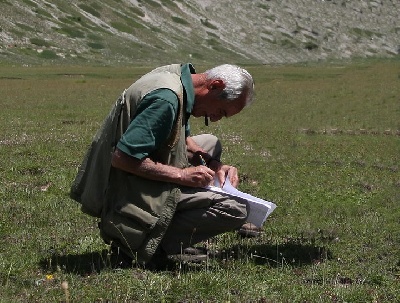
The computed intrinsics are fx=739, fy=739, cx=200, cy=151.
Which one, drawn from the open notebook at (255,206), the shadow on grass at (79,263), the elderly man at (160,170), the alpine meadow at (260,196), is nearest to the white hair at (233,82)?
the elderly man at (160,170)

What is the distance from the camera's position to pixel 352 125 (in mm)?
26969

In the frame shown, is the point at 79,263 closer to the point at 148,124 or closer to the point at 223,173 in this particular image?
the point at 148,124

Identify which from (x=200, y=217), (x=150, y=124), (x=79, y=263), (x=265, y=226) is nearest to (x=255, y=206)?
(x=200, y=217)

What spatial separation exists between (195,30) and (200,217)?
4904 inches

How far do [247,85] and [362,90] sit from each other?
37.5m

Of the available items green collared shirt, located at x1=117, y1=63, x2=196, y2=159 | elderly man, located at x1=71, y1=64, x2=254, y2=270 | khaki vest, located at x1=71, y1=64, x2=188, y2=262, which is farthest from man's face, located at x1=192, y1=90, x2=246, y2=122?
green collared shirt, located at x1=117, y1=63, x2=196, y2=159

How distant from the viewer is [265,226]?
10.3 m

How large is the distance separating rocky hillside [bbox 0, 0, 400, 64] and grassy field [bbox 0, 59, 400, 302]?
6471 cm

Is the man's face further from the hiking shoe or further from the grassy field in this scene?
the hiking shoe

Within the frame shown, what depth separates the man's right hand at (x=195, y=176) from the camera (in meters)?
7.52

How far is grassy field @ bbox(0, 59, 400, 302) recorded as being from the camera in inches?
266

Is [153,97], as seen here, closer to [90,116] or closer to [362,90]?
[90,116]

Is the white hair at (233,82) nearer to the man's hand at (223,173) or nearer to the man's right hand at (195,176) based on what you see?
the man's right hand at (195,176)

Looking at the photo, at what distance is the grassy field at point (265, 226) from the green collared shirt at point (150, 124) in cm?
123
